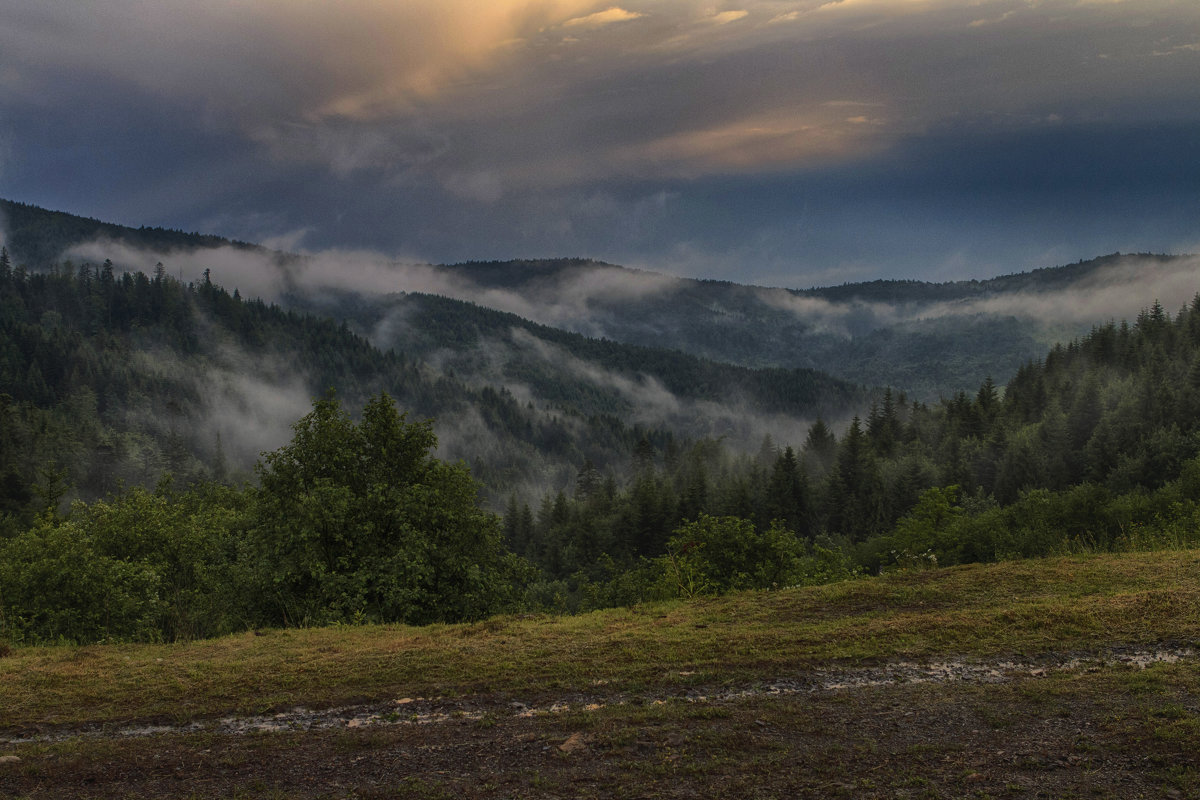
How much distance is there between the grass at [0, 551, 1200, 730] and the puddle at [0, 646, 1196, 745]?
33 centimetres

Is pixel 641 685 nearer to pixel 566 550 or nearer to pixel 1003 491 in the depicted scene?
A: pixel 1003 491

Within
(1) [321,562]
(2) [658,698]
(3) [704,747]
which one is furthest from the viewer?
(1) [321,562]

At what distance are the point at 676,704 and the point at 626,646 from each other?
8.43 ft

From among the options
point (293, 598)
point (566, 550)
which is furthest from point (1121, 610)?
point (566, 550)

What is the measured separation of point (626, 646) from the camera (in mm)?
11414

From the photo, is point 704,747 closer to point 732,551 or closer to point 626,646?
point 626,646

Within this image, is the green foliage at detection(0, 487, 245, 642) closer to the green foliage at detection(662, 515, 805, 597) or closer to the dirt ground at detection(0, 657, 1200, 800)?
the dirt ground at detection(0, 657, 1200, 800)

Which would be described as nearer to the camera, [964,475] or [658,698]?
[658,698]

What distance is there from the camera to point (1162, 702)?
7895mm

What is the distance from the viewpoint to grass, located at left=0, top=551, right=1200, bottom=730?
32.5 ft

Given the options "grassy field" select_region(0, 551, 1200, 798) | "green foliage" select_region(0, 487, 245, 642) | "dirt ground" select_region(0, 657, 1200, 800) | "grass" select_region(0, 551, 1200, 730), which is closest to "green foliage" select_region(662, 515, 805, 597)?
"grass" select_region(0, 551, 1200, 730)

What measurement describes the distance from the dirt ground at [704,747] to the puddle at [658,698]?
43mm

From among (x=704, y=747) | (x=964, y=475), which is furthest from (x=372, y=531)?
(x=964, y=475)

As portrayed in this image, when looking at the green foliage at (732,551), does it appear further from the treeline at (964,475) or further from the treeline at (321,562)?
the treeline at (964,475)
